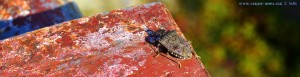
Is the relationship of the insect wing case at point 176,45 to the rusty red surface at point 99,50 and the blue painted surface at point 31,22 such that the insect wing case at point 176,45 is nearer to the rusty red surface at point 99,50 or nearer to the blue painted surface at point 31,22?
the rusty red surface at point 99,50

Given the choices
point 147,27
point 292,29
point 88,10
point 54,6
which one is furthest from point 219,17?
point 147,27

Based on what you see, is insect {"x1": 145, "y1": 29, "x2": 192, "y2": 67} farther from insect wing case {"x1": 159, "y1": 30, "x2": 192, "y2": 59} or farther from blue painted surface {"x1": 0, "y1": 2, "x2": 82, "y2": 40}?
blue painted surface {"x1": 0, "y1": 2, "x2": 82, "y2": 40}

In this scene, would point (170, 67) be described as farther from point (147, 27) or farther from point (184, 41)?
point (147, 27)

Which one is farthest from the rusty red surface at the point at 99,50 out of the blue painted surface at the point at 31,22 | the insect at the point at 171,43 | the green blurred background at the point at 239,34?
the green blurred background at the point at 239,34

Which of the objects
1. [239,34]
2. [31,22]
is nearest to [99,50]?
[31,22]

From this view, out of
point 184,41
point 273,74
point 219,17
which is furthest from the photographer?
point 219,17

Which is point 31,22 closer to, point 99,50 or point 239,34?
point 99,50
